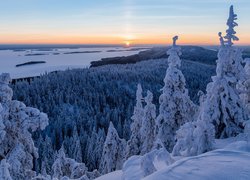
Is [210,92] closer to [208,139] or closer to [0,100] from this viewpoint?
[208,139]

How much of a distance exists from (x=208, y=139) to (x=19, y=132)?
7713mm

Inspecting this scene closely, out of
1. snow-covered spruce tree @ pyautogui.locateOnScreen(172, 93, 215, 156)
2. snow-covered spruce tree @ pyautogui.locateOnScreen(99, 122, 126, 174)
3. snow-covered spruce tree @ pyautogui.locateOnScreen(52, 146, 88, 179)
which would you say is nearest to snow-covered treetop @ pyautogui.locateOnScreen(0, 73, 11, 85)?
snow-covered spruce tree @ pyautogui.locateOnScreen(172, 93, 215, 156)

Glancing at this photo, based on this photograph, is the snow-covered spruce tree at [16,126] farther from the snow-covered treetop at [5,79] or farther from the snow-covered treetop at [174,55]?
the snow-covered treetop at [174,55]

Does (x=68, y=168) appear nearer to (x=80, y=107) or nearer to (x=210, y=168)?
(x=210, y=168)

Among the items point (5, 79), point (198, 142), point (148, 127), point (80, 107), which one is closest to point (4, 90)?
point (5, 79)

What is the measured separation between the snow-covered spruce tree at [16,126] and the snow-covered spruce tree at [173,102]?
1156 centimetres

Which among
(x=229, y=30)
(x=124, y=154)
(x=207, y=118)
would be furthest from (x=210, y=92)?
(x=124, y=154)

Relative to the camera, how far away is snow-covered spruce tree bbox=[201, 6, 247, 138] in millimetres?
16750

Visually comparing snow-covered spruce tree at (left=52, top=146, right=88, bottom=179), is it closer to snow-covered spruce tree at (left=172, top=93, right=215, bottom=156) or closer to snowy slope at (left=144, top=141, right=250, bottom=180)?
snow-covered spruce tree at (left=172, top=93, right=215, bottom=156)

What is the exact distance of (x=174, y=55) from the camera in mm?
22609

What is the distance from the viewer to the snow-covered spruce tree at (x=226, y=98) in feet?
55.0

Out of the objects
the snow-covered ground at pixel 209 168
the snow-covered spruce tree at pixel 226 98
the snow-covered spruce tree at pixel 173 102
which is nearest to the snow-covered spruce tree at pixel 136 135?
the snow-covered spruce tree at pixel 173 102

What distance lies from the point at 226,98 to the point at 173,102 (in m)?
6.47

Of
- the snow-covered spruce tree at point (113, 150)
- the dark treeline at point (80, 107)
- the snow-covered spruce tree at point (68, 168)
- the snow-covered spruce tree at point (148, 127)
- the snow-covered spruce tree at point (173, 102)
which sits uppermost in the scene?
the snow-covered spruce tree at point (173, 102)
